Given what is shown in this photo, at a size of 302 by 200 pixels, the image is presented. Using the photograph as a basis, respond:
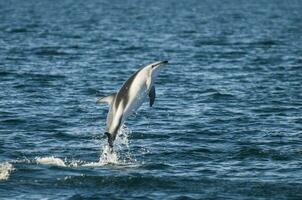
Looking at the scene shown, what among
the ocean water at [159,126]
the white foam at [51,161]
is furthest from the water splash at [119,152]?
the white foam at [51,161]

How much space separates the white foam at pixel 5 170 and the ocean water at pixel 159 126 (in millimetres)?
29

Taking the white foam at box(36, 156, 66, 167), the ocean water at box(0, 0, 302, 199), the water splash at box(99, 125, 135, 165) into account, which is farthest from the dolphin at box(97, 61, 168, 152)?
the white foam at box(36, 156, 66, 167)

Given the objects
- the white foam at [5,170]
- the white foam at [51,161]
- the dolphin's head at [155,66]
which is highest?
the dolphin's head at [155,66]

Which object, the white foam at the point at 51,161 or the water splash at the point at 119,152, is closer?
the white foam at the point at 51,161

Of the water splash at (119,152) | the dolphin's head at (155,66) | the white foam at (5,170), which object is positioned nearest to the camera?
the white foam at (5,170)

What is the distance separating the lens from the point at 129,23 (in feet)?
343

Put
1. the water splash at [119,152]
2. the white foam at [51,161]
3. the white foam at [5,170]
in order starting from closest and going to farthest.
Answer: the white foam at [5,170] < the white foam at [51,161] < the water splash at [119,152]

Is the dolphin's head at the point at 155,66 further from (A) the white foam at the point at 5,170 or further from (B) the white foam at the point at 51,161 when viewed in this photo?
(A) the white foam at the point at 5,170

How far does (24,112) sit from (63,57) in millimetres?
23571

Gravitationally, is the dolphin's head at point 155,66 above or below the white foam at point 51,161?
above

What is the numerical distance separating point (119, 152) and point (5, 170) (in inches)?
201

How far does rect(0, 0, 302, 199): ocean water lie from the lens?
23844mm

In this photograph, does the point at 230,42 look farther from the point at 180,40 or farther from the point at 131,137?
the point at 131,137

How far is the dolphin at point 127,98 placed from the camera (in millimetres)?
24567
